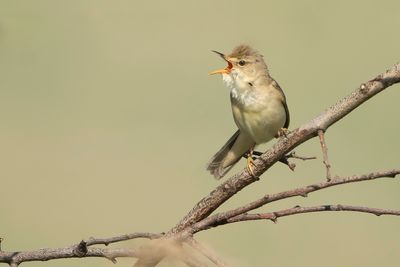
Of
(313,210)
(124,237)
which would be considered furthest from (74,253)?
(313,210)

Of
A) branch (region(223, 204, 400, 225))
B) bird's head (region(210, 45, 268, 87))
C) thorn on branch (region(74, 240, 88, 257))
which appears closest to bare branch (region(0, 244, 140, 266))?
thorn on branch (region(74, 240, 88, 257))

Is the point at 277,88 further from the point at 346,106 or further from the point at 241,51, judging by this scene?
the point at 346,106

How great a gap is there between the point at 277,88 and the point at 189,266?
2.25 meters

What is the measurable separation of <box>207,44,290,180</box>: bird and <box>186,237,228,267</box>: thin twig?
5.39ft

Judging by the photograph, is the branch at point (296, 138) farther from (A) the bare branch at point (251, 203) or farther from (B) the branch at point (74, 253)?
(B) the branch at point (74, 253)

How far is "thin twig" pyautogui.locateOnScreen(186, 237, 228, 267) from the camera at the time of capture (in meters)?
0.79

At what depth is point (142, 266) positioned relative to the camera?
1039 millimetres

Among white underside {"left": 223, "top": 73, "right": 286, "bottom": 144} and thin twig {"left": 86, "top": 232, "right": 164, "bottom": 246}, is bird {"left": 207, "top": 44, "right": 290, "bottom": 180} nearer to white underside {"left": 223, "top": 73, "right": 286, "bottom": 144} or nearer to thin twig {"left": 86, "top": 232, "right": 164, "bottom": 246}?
white underside {"left": 223, "top": 73, "right": 286, "bottom": 144}

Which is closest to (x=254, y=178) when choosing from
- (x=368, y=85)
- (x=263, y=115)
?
(x=368, y=85)

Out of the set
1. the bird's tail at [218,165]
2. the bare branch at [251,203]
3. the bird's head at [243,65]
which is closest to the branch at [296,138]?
the bare branch at [251,203]

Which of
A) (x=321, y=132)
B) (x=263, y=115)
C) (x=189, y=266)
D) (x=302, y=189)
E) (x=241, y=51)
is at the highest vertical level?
(x=241, y=51)

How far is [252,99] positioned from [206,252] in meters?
2.06

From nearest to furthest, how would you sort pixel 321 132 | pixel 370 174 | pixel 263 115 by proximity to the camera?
pixel 370 174
pixel 321 132
pixel 263 115

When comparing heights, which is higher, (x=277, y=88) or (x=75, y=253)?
(x=277, y=88)
